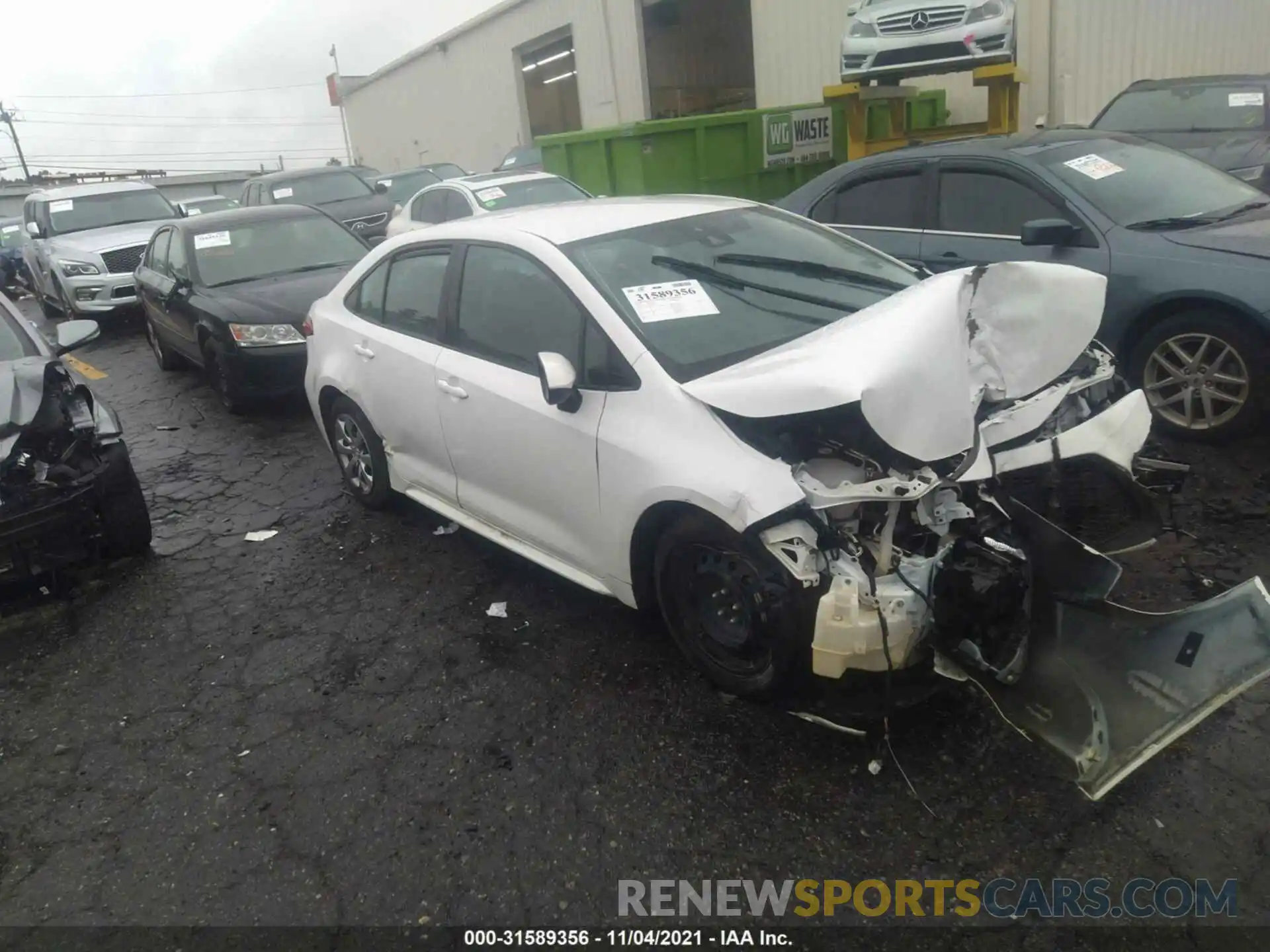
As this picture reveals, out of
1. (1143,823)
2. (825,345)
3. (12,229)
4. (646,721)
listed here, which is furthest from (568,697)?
(12,229)

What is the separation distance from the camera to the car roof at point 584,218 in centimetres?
375

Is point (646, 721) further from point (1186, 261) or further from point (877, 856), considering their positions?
point (1186, 261)

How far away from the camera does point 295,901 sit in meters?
2.60

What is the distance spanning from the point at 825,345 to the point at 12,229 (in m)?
23.3

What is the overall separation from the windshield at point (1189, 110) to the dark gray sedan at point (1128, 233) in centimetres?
359

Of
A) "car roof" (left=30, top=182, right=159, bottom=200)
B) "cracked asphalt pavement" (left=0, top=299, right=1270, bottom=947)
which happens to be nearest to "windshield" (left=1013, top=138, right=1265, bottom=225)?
"cracked asphalt pavement" (left=0, top=299, right=1270, bottom=947)

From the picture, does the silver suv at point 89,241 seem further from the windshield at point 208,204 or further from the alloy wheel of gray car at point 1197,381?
the alloy wheel of gray car at point 1197,381

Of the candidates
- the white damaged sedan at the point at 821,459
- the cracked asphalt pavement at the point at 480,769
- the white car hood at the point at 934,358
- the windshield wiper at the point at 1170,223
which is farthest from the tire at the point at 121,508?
the windshield wiper at the point at 1170,223

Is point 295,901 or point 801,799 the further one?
point 801,799

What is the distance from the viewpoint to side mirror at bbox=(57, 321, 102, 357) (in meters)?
5.10

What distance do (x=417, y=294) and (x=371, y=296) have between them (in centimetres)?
48

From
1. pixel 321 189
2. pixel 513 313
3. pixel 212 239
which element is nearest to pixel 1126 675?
pixel 513 313

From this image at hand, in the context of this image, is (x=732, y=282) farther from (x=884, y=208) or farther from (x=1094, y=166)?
(x=1094, y=166)

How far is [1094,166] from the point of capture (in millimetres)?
5223
